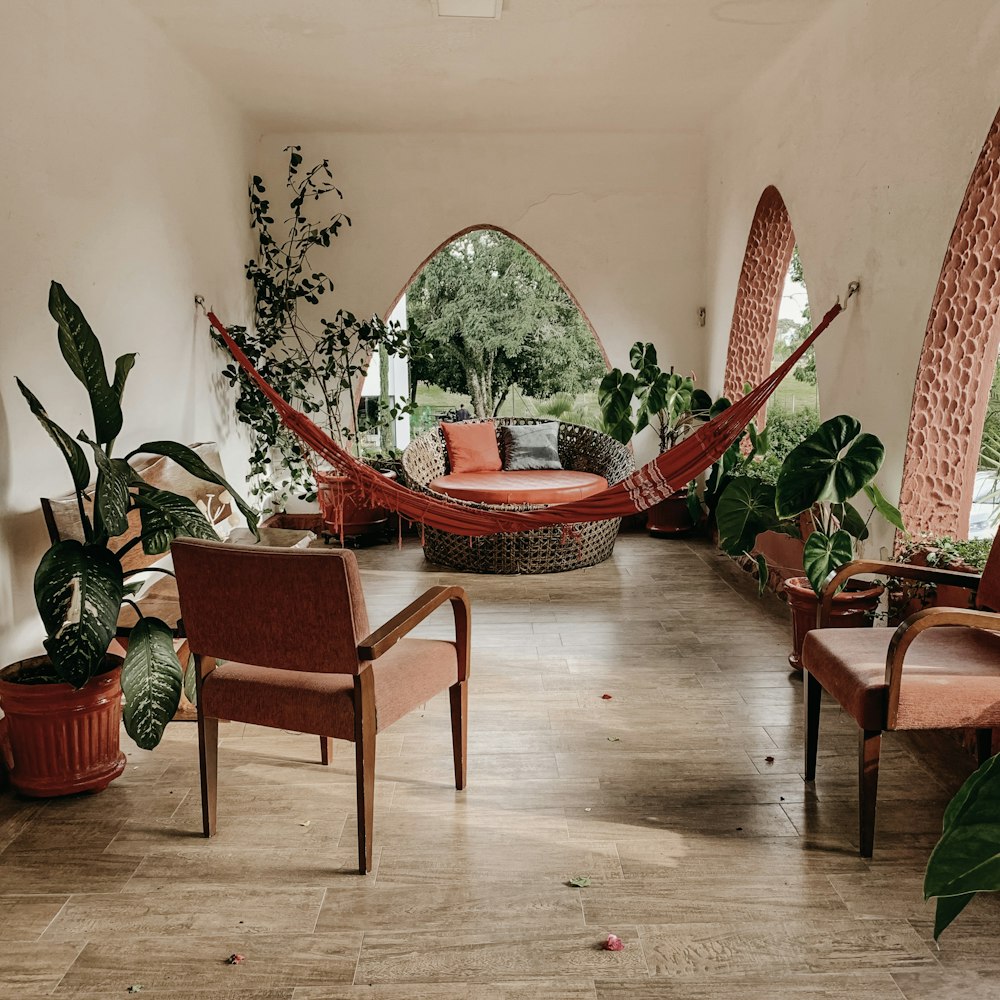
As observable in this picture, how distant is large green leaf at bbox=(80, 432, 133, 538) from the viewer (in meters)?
2.20

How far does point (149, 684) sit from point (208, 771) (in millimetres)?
246

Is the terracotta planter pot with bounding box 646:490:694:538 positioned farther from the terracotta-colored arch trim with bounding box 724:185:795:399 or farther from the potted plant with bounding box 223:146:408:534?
the potted plant with bounding box 223:146:408:534

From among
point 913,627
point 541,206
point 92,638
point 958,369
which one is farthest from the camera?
point 541,206

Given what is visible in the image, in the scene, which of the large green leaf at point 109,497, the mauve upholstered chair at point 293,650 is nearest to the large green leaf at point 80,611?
the large green leaf at point 109,497

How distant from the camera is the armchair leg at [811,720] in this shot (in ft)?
8.13

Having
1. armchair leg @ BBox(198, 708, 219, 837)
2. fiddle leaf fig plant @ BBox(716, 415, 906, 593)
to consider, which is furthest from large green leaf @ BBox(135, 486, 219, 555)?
fiddle leaf fig plant @ BBox(716, 415, 906, 593)

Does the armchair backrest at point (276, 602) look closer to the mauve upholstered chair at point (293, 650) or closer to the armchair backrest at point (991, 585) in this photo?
the mauve upholstered chair at point (293, 650)

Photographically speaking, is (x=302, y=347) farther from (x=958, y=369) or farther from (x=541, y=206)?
(x=958, y=369)

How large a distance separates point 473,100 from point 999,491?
3131 millimetres

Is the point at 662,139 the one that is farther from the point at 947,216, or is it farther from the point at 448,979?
the point at 448,979

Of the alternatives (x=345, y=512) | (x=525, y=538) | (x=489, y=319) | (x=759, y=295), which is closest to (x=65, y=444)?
(x=525, y=538)

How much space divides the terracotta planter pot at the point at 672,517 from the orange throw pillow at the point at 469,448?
1019mm

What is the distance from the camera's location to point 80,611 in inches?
88.3

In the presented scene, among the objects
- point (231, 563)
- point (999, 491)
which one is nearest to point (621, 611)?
point (999, 491)
